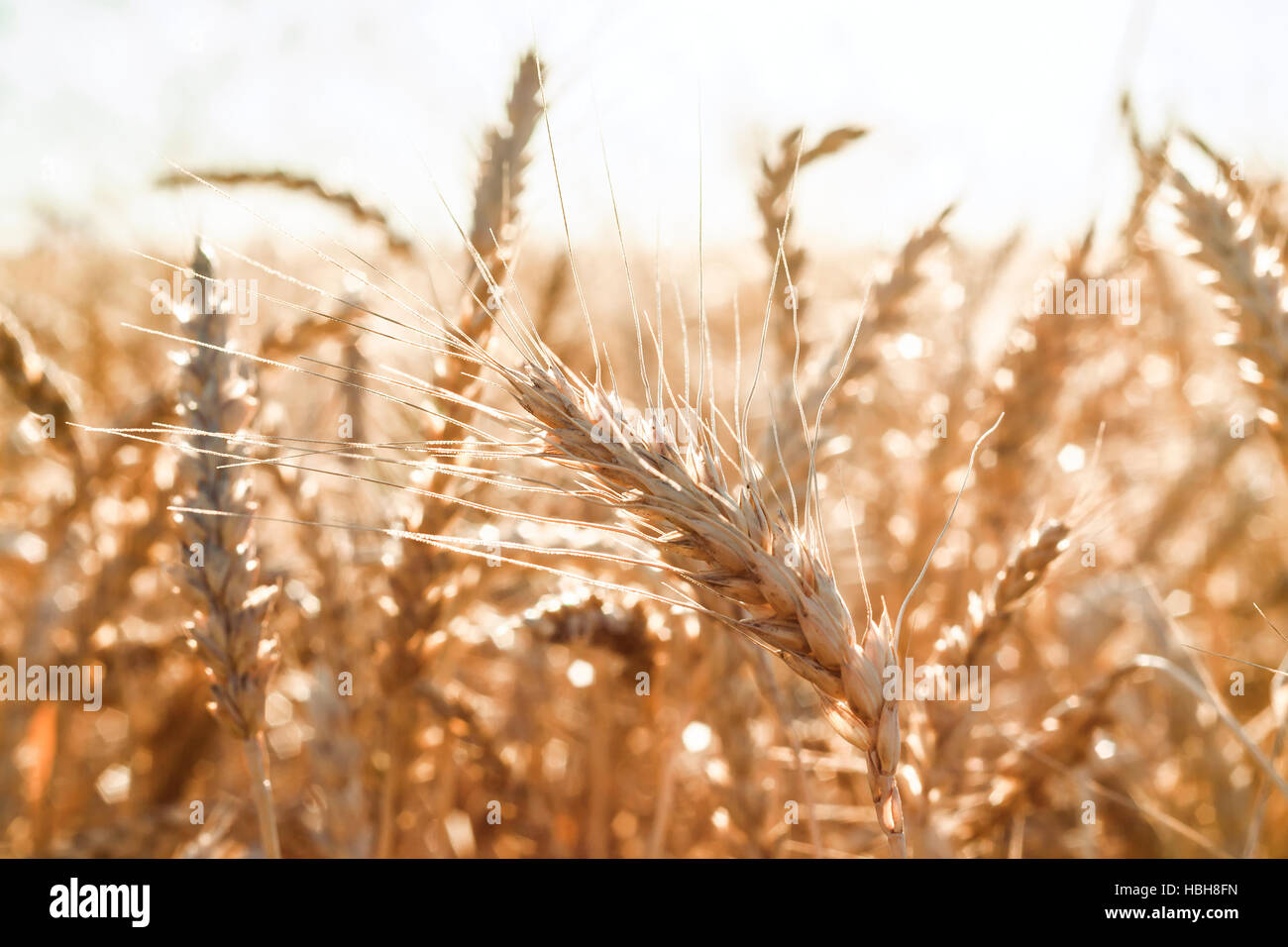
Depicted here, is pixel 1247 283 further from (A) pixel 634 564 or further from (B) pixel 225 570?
(B) pixel 225 570

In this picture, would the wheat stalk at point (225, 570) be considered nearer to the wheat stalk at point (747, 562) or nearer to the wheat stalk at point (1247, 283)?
the wheat stalk at point (747, 562)

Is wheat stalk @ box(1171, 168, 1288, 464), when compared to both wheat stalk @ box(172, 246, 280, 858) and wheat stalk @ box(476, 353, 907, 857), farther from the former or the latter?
wheat stalk @ box(172, 246, 280, 858)

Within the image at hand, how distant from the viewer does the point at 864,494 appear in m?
2.51

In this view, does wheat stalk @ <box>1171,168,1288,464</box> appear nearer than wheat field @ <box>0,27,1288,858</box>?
No

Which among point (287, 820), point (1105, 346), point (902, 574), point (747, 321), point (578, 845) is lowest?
point (578, 845)

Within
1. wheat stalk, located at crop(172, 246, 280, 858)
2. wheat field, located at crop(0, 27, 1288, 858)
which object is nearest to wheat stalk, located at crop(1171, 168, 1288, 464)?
wheat field, located at crop(0, 27, 1288, 858)

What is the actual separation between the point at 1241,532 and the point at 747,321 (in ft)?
6.16

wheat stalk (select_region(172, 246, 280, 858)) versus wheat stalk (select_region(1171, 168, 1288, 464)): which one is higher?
wheat stalk (select_region(1171, 168, 1288, 464))

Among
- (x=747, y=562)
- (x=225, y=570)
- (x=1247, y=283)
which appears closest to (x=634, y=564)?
(x=747, y=562)

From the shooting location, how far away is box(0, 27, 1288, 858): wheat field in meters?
0.87

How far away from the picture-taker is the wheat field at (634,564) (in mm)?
867

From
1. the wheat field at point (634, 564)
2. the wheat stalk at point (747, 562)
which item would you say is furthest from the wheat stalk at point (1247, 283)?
the wheat stalk at point (747, 562)
